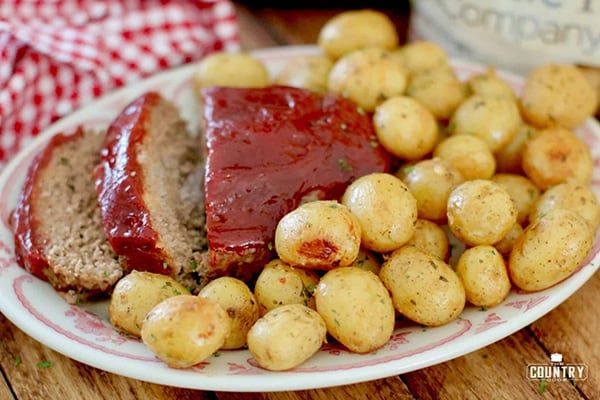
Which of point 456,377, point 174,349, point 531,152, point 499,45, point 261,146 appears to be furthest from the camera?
point 499,45

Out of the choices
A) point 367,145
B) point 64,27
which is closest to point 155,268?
point 367,145

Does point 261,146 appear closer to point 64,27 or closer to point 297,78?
point 297,78

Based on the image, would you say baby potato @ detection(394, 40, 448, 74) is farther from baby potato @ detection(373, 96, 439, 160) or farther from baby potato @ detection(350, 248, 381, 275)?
baby potato @ detection(350, 248, 381, 275)

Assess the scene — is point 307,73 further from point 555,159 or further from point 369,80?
point 555,159

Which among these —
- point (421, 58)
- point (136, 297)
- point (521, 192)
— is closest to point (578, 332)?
point (521, 192)

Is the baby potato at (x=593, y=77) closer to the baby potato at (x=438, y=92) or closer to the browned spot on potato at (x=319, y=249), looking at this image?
the baby potato at (x=438, y=92)

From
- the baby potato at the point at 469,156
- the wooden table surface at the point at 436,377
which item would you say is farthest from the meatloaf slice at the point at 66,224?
the baby potato at the point at 469,156
